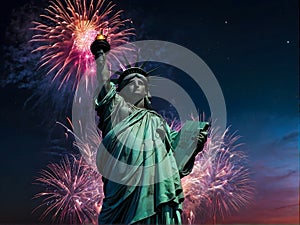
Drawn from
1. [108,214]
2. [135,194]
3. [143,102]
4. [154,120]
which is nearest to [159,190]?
[135,194]

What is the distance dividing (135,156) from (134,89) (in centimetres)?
192

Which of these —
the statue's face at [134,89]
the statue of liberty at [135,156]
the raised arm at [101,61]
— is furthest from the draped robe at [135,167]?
the statue's face at [134,89]

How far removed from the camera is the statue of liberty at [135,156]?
8.44 metres

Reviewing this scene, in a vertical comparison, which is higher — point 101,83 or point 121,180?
point 101,83

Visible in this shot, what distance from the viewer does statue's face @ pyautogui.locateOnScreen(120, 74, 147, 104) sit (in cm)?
1012

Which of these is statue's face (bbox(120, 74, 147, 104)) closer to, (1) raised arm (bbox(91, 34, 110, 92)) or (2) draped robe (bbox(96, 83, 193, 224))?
(2) draped robe (bbox(96, 83, 193, 224))

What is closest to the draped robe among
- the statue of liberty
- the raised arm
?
the statue of liberty

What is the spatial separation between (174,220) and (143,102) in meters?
2.99

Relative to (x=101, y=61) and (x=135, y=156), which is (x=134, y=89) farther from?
(x=135, y=156)

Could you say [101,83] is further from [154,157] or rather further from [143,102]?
→ [154,157]

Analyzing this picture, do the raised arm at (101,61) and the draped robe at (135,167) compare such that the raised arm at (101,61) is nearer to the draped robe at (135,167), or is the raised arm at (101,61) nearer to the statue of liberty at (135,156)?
the statue of liberty at (135,156)

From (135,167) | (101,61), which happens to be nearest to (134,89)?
(101,61)

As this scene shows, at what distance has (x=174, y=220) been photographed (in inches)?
336

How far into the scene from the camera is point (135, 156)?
348 inches
